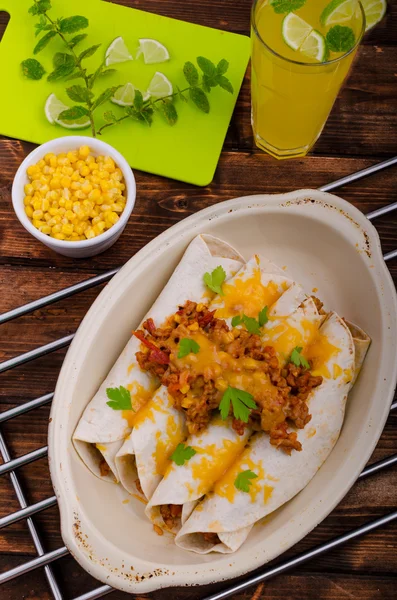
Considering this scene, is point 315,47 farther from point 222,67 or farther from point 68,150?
point 68,150

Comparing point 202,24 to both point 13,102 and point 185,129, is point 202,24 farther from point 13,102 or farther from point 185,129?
point 13,102

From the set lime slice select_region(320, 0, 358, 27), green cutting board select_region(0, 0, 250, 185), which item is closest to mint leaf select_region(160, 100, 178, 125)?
green cutting board select_region(0, 0, 250, 185)

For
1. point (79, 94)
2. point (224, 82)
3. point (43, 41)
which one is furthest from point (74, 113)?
point (224, 82)

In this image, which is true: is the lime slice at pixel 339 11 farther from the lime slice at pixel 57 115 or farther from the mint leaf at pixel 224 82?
Answer: the lime slice at pixel 57 115

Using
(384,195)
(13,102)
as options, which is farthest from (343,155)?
(13,102)

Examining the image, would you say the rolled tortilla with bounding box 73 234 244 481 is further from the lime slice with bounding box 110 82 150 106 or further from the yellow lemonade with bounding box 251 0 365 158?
the lime slice with bounding box 110 82 150 106
